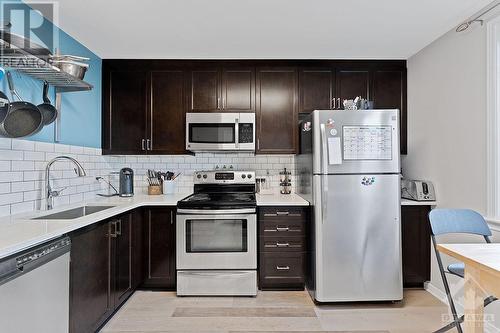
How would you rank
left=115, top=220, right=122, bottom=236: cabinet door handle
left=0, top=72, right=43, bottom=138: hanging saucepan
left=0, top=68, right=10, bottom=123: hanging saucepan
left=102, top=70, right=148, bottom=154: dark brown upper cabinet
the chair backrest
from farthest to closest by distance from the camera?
left=102, top=70, right=148, bottom=154: dark brown upper cabinet, left=115, top=220, right=122, bottom=236: cabinet door handle, the chair backrest, left=0, top=72, right=43, bottom=138: hanging saucepan, left=0, top=68, right=10, bottom=123: hanging saucepan

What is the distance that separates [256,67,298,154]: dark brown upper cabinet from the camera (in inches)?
129

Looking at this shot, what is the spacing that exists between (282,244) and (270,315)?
2.06 feet

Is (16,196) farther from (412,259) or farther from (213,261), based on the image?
(412,259)

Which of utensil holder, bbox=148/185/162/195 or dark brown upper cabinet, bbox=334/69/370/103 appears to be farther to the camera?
utensil holder, bbox=148/185/162/195

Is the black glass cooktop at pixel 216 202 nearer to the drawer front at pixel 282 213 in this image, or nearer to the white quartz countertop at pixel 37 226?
the drawer front at pixel 282 213

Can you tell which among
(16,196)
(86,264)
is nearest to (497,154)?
(86,264)

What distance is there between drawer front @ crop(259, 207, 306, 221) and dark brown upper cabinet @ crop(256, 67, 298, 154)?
684 millimetres

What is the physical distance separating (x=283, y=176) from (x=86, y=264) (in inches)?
85.8

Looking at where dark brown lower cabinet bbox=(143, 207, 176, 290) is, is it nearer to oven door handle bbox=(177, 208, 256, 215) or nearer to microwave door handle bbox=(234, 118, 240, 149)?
oven door handle bbox=(177, 208, 256, 215)

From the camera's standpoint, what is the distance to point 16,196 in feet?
6.70

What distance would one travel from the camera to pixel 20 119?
200cm

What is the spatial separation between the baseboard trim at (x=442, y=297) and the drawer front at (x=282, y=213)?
4.40ft

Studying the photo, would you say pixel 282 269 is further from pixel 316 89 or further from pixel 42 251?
pixel 42 251

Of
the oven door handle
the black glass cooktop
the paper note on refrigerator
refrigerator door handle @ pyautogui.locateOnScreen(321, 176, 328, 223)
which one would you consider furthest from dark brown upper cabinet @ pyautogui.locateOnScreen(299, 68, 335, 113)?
the oven door handle
